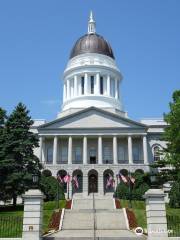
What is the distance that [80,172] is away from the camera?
55.6m

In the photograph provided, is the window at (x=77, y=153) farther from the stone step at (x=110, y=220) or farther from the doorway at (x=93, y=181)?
the stone step at (x=110, y=220)

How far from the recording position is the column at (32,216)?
17781mm

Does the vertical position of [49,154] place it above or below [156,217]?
above

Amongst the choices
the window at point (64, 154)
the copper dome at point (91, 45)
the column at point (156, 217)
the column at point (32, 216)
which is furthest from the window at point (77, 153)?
the column at point (156, 217)

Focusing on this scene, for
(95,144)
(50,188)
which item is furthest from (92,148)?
(50,188)

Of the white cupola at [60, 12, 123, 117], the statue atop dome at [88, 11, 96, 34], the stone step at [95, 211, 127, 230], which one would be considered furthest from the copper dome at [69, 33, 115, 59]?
the stone step at [95, 211, 127, 230]

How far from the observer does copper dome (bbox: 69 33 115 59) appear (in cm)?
7238

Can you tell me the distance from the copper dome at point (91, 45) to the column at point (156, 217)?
185ft

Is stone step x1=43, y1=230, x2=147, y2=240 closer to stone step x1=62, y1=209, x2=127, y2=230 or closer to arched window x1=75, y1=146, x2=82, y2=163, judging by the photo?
stone step x1=62, y1=209, x2=127, y2=230

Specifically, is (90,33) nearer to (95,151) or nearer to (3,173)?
(95,151)

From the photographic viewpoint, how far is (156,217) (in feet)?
58.6

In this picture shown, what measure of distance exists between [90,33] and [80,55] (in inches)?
246

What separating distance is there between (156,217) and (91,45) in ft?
190

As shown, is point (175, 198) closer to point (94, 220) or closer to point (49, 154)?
point (94, 220)
